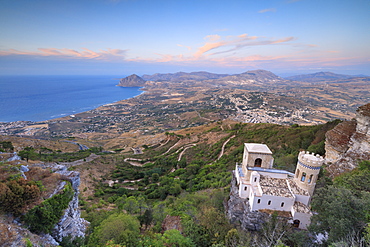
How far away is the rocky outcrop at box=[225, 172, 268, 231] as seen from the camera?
16375 mm

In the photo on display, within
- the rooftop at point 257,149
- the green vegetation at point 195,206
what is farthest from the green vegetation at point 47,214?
the rooftop at point 257,149

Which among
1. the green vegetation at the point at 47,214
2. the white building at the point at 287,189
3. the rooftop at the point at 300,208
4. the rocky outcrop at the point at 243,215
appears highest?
the green vegetation at the point at 47,214

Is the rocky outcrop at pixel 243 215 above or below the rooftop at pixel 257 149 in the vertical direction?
below

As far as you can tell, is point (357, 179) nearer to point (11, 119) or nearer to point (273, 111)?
point (273, 111)

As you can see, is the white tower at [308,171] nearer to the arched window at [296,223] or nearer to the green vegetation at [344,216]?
the green vegetation at [344,216]

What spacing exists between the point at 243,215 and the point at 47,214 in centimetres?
1690

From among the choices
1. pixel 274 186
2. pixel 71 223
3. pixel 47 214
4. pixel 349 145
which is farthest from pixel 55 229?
pixel 349 145

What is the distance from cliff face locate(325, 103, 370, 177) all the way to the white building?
22.9 ft

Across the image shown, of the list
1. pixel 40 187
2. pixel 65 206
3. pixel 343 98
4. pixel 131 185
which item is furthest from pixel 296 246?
pixel 343 98

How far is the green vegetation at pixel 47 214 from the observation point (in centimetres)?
1360

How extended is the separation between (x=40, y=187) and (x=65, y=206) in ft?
8.96

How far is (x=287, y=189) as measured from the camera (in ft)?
55.9

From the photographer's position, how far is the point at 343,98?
189000 millimetres

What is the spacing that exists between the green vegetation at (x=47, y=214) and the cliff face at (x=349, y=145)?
93.3 feet
